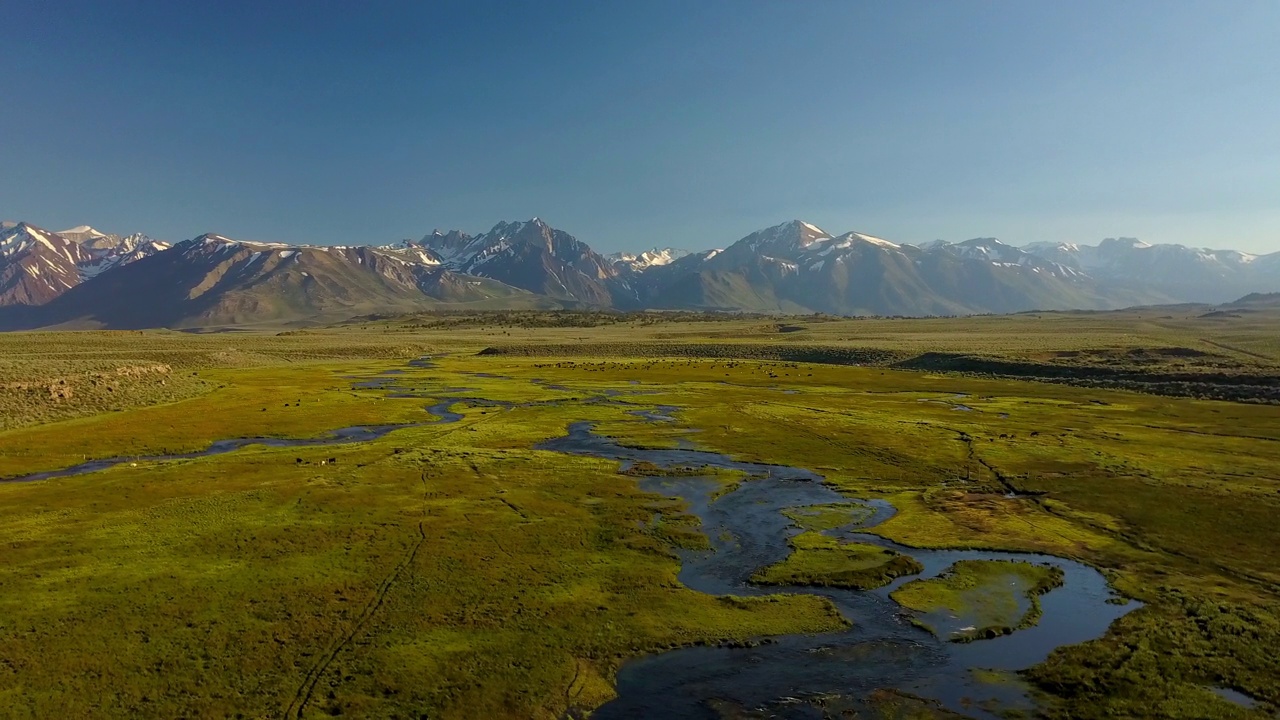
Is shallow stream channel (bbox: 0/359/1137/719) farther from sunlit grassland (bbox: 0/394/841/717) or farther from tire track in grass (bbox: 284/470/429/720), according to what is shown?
tire track in grass (bbox: 284/470/429/720)

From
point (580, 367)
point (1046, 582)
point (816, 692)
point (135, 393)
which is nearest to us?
point (816, 692)

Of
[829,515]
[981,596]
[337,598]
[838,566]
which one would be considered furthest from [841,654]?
[337,598]

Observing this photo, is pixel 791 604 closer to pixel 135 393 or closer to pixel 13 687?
pixel 13 687

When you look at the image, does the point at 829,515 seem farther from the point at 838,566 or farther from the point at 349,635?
the point at 349,635

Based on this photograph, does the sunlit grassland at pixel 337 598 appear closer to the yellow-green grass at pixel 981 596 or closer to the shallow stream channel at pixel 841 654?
the shallow stream channel at pixel 841 654

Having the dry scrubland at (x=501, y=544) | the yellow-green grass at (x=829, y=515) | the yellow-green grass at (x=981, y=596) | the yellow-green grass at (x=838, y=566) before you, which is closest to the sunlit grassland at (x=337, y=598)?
the dry scrubland at (x=501, y=544)

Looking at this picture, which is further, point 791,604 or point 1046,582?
point 1046,582

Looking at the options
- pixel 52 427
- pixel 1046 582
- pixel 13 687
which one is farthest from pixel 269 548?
pixel 52 427
